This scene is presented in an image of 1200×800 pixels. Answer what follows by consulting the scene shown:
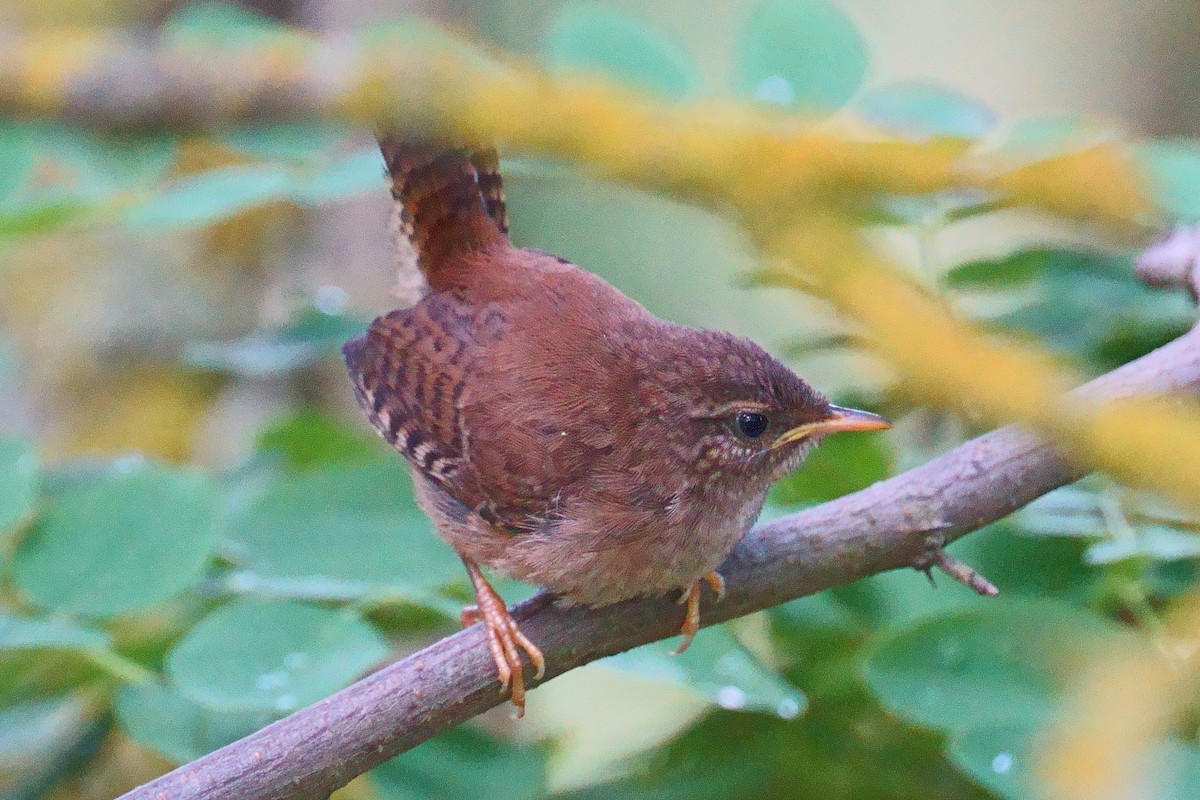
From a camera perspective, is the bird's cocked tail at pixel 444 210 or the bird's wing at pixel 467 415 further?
the bird's cocked tail at pixel 444 210

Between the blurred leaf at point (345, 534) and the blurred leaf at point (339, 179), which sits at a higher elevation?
the blurred leaf at point (339, 179)

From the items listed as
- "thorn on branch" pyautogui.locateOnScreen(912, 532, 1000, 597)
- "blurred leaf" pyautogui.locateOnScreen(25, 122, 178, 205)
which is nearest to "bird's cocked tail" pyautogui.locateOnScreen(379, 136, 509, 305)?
"blurred leaf" pyautogui.locateOnScreen(25, 122, 178, 205)

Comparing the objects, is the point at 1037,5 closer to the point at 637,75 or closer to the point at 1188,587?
the point at 637,75

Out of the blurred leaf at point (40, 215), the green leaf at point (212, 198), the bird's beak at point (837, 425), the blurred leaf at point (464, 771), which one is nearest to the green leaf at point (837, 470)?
→ the bird's beak at point (837, 425)

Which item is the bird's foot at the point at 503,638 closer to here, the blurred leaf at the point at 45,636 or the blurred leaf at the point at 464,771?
the blurred leaf at the point at 464,771

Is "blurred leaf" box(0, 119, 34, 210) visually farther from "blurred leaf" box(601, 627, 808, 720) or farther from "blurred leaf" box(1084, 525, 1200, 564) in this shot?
"blurred leaf" box(1084, 525, 1200, 564)

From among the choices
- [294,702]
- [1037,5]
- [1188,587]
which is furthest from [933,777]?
[1037,5]
